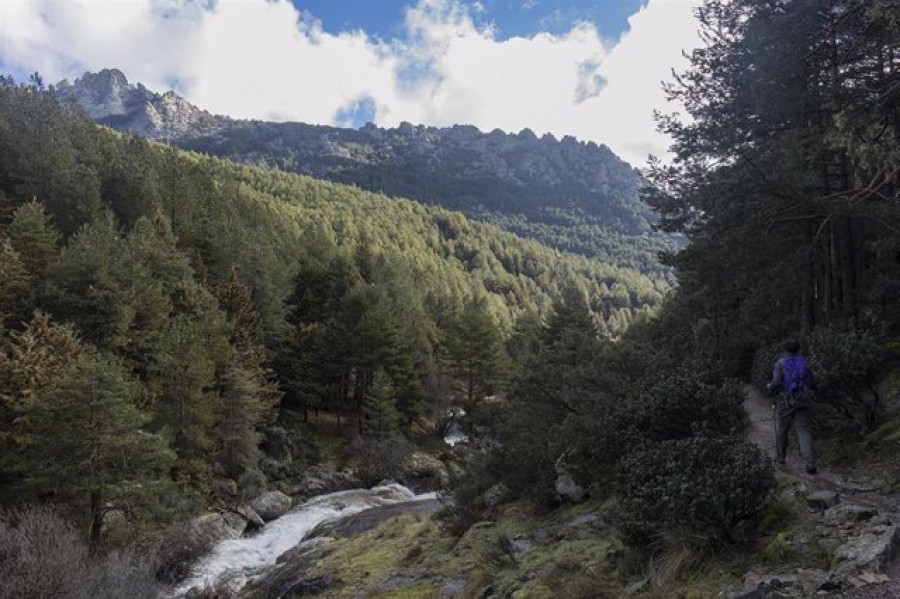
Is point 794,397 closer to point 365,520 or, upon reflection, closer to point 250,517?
point 365,520

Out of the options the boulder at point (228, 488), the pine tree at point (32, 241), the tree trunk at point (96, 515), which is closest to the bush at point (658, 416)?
the tree trunk at point (96, 515)

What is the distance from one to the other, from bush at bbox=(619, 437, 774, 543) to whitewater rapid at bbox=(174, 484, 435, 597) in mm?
16582

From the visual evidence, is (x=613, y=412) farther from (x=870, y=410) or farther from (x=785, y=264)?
(x=785, y=264)

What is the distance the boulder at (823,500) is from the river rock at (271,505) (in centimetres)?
2842

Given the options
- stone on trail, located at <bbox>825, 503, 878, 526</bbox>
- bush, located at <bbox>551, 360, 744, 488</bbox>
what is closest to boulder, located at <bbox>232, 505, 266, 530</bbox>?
bush, located at <bbox>551, 360, 744, 488</bbox>

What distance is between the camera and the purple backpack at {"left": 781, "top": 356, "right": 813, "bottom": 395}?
9070 mm

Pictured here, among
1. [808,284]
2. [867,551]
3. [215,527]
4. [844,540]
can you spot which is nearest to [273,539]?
[215,527]

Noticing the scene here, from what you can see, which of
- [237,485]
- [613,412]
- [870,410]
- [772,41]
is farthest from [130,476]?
[772,41]

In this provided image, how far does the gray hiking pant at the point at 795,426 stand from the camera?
889 centimetres

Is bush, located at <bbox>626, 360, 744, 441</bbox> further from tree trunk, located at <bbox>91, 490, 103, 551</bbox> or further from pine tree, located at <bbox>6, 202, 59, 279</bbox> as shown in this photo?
pine tree, located at <bbox>6, 202, 59, 279</bbox>

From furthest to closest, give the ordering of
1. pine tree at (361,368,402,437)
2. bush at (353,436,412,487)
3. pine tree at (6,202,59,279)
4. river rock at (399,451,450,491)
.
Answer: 1. pine tree at (361,368,402,437)
2. bush at (353,436,412,487)
3. river rock at (399,451,450,491)
4. pine tree at (6,202,59,279)

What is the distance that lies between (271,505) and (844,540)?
1167 inches

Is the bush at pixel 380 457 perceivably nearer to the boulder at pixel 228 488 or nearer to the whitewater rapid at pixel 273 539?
the whitewater rapid at pixel 273 539

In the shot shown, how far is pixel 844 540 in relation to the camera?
20.4ft
